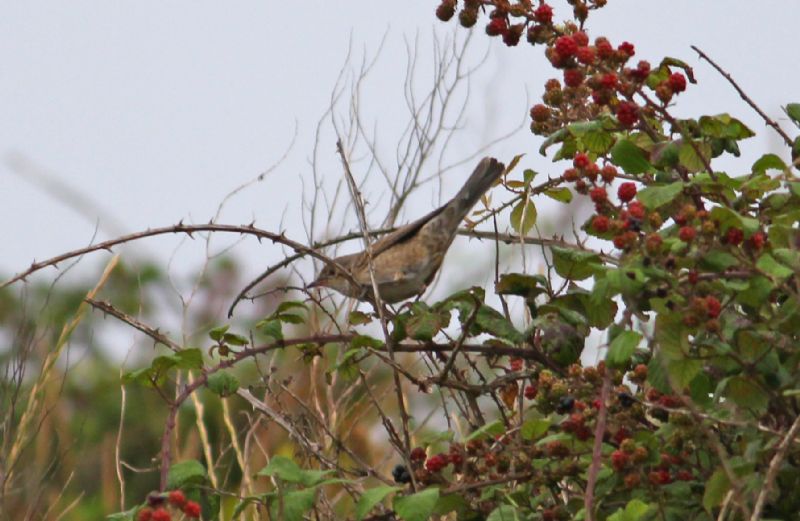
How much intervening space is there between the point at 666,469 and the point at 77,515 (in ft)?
15.9

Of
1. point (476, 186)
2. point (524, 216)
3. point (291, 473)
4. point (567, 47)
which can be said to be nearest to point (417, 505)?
point (291, 473)

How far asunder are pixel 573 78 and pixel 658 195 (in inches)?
13.9

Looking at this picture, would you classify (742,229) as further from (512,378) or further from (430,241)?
(430,241)

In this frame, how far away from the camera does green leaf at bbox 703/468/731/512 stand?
2.31m

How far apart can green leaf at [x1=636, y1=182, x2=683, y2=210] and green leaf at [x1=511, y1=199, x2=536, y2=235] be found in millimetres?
833

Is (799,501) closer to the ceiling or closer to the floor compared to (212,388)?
closer to the floor

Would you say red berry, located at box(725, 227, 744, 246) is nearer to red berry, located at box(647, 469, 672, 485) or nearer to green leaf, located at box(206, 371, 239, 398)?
red berry, located at box(647, 469, 672, 485)

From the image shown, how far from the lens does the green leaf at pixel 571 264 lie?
9.54 ft

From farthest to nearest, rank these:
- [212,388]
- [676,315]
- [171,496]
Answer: [212,388] < [676,315] < [171,496]

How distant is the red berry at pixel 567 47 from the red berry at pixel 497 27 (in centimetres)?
33

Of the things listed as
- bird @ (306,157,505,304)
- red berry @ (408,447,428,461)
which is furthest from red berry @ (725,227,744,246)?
bird @ (306,157,505,304)

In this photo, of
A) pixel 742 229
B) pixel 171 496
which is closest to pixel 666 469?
pixel 742 229

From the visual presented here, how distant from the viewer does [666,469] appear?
2605 millimetres

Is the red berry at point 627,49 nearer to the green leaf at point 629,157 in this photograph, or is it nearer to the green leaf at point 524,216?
the green leaf at point 629,157
